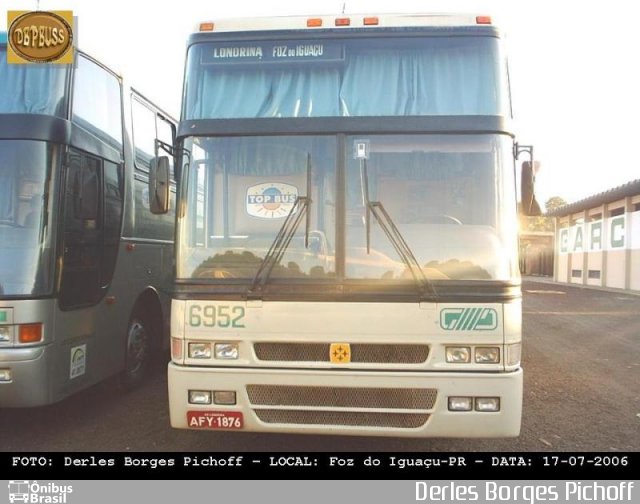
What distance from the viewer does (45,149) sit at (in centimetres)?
470

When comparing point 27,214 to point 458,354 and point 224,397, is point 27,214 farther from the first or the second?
point 458,354

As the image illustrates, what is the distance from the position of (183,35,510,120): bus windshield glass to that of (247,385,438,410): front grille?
199 centimetres

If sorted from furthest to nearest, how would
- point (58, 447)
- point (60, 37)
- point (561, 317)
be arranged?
point (561, 317)
point (60, 37)
point (58, 447)

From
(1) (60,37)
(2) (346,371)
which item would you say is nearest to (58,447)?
A: (2) (346,371)

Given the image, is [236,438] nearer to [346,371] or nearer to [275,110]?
[346,371]

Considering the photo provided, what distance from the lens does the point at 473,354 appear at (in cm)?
386

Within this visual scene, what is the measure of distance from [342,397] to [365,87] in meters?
2.29

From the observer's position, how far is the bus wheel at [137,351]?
6242 millimetres

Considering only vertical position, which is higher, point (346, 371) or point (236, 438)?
point (346, 371)

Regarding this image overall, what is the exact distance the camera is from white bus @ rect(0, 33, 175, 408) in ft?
15.0

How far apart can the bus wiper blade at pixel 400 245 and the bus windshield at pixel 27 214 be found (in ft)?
9.06

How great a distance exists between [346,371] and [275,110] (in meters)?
1.98

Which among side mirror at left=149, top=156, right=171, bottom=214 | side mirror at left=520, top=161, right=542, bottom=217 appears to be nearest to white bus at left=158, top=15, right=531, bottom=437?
side mirror at left=149, top=156, right=171, bottom=214

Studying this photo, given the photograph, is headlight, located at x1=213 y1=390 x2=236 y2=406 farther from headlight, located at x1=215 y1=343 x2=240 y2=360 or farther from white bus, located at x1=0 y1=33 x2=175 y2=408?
white bus, located at x1=0 y1=33 x2=175 y2=408
